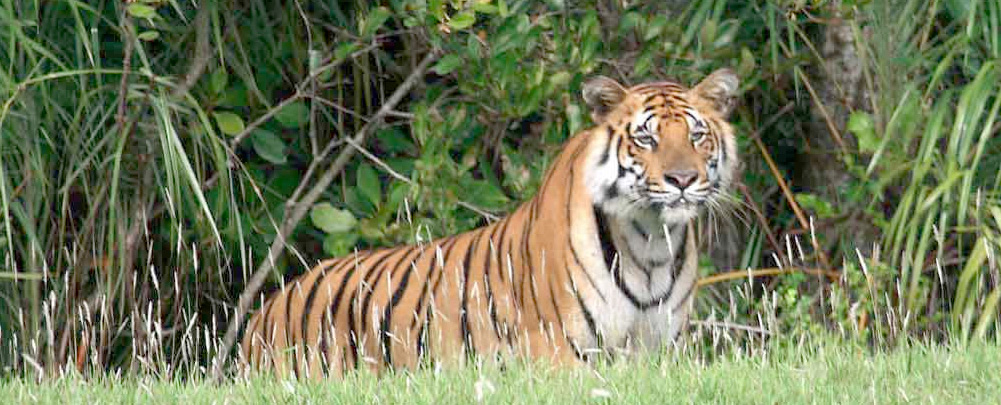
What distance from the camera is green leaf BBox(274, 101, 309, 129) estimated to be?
7.62 meters

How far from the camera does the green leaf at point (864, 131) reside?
7.45 m

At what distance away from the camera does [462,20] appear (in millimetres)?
6961

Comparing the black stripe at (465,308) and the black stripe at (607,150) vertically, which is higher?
the black stripe at (607,150)

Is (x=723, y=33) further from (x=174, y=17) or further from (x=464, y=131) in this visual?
(x=174, y=17)

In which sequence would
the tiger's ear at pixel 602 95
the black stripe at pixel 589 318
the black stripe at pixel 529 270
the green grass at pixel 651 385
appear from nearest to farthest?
the green grass at pixel 651 385, the black stripe at pixel 589 318, the black stripe at pixel 529 270, the tiger's ear at pixel 602 95

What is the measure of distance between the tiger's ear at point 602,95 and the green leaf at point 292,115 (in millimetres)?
1544

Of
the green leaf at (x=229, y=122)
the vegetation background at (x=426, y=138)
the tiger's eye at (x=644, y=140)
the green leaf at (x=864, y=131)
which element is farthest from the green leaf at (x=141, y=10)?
the green leaf at (x=864, y=131)

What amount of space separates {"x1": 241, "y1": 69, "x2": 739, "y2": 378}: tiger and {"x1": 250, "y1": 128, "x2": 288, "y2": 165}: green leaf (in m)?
1.03

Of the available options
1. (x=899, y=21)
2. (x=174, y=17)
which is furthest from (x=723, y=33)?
(x=174, y=17)

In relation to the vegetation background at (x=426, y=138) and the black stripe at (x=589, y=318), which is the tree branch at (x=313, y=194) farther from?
the black stripe at (x=589, y=318)

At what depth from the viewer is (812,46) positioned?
7.98 m

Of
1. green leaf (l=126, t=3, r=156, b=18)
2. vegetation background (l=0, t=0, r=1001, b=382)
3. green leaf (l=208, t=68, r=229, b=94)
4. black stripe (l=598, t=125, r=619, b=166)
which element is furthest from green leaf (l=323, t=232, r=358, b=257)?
black stripe (l=598, t=125, r=619, b=166)

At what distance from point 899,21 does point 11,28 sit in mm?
3218

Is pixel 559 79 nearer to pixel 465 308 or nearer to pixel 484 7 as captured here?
pixel 484 7
